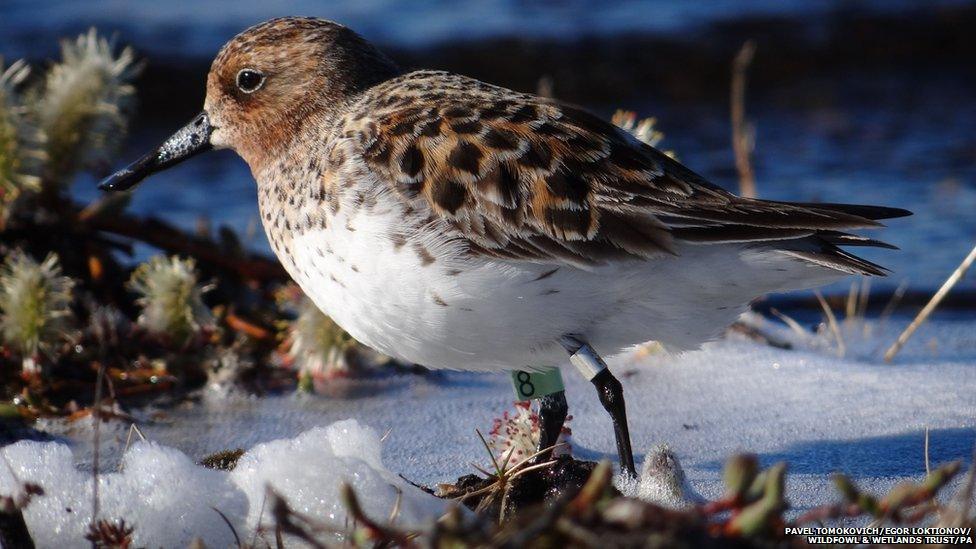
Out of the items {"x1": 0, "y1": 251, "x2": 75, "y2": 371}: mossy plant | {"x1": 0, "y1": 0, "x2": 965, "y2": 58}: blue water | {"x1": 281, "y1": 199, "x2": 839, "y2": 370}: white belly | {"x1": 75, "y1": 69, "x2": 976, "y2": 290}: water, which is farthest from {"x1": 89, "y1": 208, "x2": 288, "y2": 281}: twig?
{"x1": 0, "y1": 0, "x2": 965, "y2": 58}: blue water

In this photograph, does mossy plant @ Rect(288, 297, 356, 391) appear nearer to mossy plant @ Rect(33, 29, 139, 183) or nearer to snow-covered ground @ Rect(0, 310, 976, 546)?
snow-covered ground @ Rect(0, 310, 976, 546)

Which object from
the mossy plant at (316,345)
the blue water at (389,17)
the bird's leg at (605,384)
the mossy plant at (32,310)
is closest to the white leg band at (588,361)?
the bird's leg at (605,384)

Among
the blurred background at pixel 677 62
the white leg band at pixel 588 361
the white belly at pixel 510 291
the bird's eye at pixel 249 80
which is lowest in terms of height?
the white leg band at pixel 588 361

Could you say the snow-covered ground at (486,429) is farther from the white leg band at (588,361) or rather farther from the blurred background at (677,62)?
the blurred background at (677,62)

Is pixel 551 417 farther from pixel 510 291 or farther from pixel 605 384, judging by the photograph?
pixel 510 291

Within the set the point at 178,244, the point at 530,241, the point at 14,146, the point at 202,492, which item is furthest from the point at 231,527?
the point at 178,244
